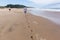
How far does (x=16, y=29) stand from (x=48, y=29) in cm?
58

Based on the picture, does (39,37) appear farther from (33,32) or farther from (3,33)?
(3,33)

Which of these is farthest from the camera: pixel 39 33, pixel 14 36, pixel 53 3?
pixel 53 3

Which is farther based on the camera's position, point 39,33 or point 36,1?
point 36,1

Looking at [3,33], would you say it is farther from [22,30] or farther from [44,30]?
[44,30]

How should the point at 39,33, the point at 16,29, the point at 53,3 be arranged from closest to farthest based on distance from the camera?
the point at 39,33 < the point at 16,29 < the point at 53,3

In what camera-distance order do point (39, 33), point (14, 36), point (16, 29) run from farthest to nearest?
1. point (16, 29)
2. point (39, 33)
3. point (14, 36)

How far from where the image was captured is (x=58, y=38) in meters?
2.16

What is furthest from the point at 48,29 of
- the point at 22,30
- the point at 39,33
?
the point at 22,30

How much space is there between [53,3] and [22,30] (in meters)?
4.00

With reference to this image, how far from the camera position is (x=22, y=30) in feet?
8.03

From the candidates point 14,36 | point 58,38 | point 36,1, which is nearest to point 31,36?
point 14,36

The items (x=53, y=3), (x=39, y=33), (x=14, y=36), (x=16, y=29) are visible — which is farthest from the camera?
(x=53, y=3)

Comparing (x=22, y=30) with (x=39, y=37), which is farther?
(x=22, y=30)

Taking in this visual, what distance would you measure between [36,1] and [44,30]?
3850 mm
